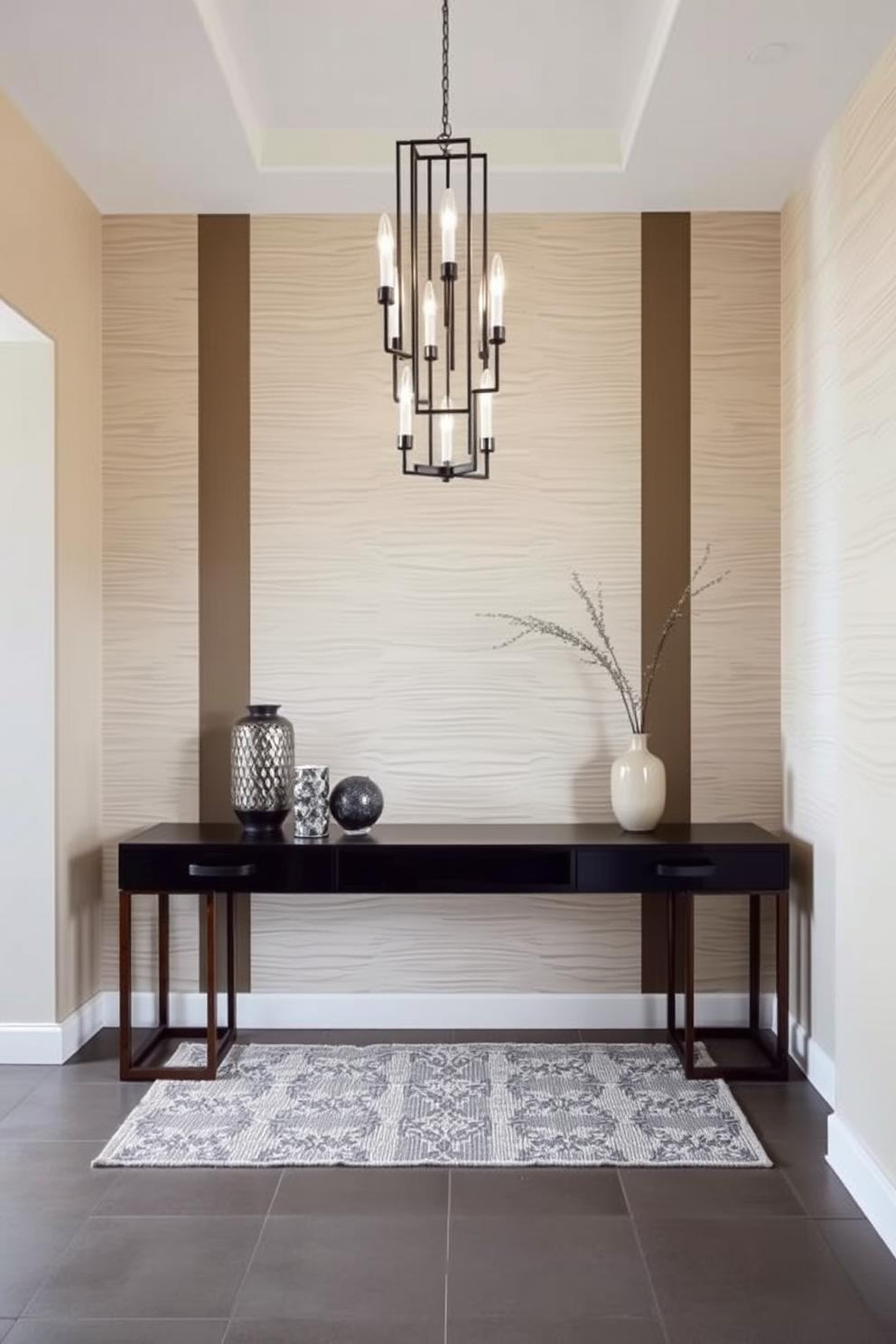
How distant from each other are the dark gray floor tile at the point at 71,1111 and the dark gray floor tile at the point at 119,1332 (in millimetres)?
872

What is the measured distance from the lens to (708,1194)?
8.95ft

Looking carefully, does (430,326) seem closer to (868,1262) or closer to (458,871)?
(458,871)

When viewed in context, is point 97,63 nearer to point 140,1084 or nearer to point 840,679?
point 840,679

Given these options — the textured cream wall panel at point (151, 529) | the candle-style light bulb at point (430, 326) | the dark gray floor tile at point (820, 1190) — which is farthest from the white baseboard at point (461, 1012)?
the candle-style light bulb at point (430, 326)

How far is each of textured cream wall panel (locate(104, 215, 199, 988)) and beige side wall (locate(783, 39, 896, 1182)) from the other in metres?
1.96

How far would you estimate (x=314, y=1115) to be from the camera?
3.16 m

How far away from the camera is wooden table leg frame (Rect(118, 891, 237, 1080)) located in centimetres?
342

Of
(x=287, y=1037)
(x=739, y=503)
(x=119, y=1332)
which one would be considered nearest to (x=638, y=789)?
(x=739, y=503)

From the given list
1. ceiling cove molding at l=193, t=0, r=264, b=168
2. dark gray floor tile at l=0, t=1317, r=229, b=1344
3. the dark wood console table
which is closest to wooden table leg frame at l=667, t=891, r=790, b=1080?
the dark wood console table

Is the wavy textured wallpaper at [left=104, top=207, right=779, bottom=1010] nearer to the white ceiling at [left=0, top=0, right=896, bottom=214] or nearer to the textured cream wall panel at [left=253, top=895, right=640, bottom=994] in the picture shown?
the textured cream wall panel at [left=253, top=895, right=640, bottom=994]

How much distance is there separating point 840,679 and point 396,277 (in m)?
1.44

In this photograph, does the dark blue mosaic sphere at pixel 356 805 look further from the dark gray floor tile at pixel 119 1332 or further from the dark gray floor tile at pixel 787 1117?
Answer: the dark gray floor tile at pixel 119 1332

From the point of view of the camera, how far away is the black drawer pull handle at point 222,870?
3.43 metres

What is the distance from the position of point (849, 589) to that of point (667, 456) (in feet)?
4.00
